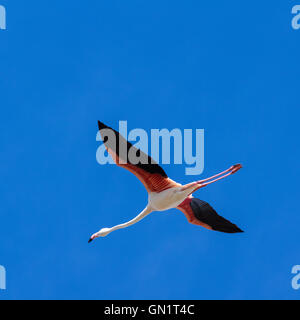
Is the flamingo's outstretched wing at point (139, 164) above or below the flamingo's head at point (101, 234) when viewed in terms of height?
above

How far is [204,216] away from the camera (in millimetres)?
38219

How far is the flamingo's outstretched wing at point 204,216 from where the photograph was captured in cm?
3803

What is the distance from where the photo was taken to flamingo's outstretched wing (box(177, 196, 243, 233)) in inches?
1497

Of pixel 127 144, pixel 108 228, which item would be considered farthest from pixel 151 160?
pixel 108 228

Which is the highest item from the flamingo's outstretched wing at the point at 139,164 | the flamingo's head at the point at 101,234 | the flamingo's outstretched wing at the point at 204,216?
the flamingo's outstretched wing at the point at 139,164

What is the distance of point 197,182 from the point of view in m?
35.8

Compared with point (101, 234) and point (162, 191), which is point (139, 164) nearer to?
point (162, 191)

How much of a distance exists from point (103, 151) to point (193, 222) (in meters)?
5.32

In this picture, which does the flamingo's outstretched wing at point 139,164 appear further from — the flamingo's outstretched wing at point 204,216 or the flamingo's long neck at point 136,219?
the flamingo's outstretched wing at point 204,216

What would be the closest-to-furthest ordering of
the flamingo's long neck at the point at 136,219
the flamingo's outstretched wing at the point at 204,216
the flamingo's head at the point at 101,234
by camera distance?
the flamingo's long neck at the point at 136,219 < the flamingo's head at the point at 101,234 < the flamingo's outstretched wing at the point at 204,216

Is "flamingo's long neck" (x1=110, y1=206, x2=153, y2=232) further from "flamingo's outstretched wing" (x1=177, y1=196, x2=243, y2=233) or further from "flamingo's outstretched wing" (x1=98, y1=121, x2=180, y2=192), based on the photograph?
"flamingo's outstretched wing" (x1=177, y1=196, x2=243, y2=233)

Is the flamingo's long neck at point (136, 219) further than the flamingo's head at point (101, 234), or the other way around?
the flamingo's head at point (101, 234)

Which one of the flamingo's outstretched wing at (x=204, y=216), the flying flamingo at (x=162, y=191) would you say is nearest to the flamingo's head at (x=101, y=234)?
the flying flamingo at (x=162, y=191)
